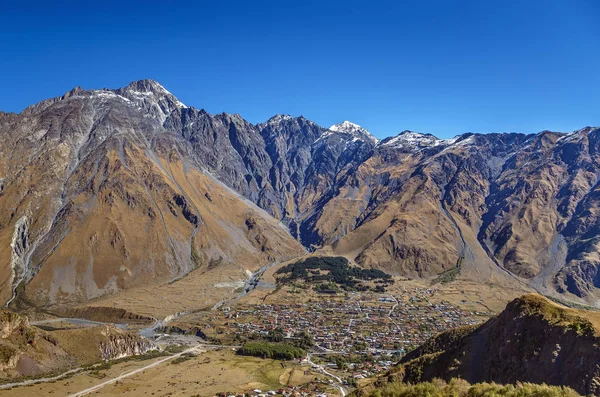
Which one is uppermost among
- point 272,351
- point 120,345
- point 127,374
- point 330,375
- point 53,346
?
point 53,346

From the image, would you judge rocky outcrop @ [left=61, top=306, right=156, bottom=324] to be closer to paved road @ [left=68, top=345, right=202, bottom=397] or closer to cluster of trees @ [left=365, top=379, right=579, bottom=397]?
paved road @ [left=68, top=345, right=202, bottom=397]

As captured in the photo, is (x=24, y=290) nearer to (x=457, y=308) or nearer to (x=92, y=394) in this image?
(x=92, y=394)

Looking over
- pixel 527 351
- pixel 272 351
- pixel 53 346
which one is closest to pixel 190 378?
pixel 272 351

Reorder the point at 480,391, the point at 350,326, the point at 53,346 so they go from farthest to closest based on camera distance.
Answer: the point at 350,326 → the point at 53,346 → the point at 480,391

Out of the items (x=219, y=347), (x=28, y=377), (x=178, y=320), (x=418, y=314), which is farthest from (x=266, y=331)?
(x=28, y=377)

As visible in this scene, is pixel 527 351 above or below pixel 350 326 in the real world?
above

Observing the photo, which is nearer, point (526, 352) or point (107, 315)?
point (526, 352)

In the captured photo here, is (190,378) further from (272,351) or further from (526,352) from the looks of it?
(526,352)
